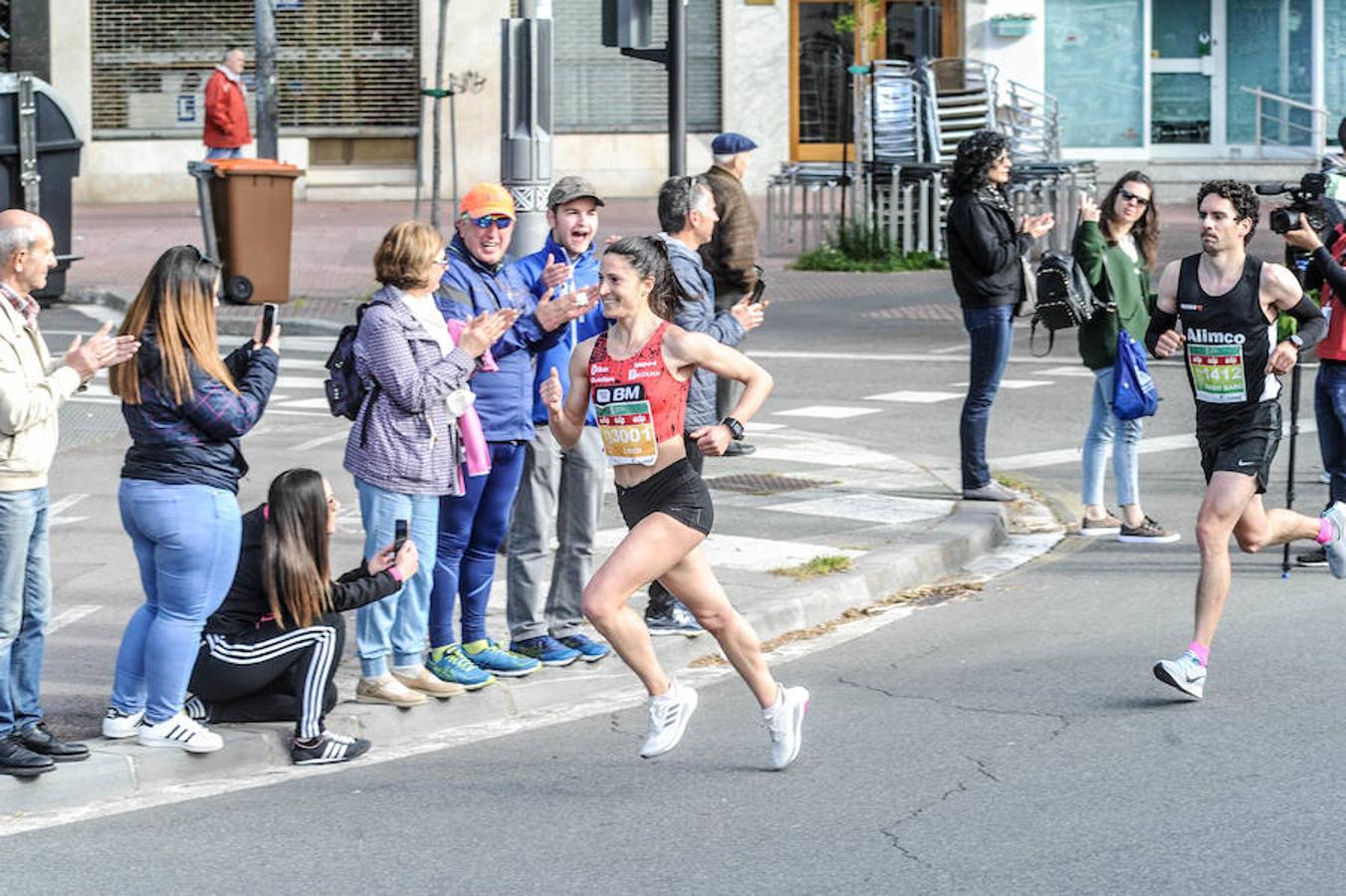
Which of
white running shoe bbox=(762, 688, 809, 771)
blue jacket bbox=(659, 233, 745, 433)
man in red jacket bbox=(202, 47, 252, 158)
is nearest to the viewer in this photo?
white running shoe bbox=(762, 688, 809, 771)

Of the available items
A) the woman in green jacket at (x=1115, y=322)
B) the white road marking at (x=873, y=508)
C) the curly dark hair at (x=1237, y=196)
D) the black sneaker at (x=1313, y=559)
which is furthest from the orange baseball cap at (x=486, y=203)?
the black sneaker at (x=1313, y=559)

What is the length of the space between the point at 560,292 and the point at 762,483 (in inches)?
165

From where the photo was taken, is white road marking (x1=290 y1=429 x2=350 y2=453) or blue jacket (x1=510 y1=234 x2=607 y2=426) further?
white road marking (x1=290 y1=429 x2=350 y2=453)

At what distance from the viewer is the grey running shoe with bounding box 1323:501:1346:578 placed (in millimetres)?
8969

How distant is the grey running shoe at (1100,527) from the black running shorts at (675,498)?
176 inches

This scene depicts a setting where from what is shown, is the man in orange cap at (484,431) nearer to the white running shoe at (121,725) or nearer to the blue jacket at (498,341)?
the blue jacket at (498,341)

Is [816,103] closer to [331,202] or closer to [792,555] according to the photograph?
[331,202]

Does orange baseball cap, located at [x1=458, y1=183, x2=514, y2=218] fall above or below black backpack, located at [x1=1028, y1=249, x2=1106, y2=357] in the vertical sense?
above

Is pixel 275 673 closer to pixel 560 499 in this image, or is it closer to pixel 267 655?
pixel 267 655

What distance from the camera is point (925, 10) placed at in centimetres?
3203

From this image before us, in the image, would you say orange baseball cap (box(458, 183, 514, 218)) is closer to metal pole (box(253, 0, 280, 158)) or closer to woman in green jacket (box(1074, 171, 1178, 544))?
woman in green jacket (box(1074, 171, 1178, 544))

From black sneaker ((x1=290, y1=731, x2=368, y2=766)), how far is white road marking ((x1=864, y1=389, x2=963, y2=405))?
346 inches

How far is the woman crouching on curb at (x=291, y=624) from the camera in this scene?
7.09 metres

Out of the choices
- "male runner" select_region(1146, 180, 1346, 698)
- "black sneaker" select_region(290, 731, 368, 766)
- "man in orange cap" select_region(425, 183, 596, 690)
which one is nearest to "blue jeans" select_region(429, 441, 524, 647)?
"man in orange cap" select_region(425, 183, 596, 690)
